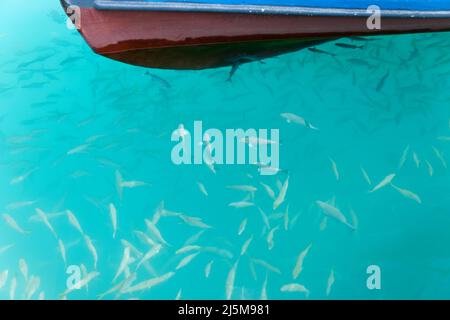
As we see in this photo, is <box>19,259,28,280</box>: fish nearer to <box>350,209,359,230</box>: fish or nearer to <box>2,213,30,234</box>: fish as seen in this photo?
<box>2,213,30,234</box>: fish

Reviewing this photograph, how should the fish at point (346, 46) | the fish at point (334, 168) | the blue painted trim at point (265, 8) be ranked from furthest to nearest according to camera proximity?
the fish at point (346, 46), the fish at point (334, 168), the blue painted trim at point (265, 8)

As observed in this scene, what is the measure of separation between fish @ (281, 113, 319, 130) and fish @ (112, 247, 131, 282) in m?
0.97

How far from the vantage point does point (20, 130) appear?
9.11 ft

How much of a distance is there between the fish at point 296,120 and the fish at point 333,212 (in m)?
0.37

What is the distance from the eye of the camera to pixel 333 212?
105 inches

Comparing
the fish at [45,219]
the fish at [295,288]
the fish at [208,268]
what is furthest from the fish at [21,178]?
the fish at [295,288]

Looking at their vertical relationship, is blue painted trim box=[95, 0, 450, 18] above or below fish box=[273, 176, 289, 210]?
above

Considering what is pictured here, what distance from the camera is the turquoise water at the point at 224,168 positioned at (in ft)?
8.64

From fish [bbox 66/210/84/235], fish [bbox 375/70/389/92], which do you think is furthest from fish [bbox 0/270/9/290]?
fish [bbox 375/70/389/92]

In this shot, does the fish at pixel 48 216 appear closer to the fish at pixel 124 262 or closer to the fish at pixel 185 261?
the fish at pixel 124 262

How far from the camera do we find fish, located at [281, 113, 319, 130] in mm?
2754

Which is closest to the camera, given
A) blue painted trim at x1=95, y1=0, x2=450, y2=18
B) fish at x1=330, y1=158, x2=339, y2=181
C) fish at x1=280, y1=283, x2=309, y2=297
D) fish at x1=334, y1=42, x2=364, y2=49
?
blue painted trim at x1=95, y1=0, x2=450, y2=18

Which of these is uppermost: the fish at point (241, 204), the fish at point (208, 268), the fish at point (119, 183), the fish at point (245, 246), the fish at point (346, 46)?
the fish at point (346, 46)

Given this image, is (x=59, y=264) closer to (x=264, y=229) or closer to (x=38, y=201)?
(x=38, y=201)
